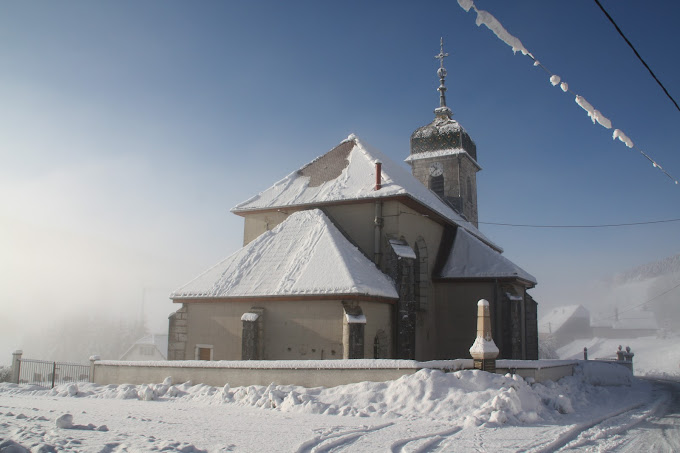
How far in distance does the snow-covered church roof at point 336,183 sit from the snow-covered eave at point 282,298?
171 inches

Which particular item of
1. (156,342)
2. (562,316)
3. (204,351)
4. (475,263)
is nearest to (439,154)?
(475,263)

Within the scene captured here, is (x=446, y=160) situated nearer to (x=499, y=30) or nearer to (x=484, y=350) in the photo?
(x=484, y=350)

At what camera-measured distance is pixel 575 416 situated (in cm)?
1152

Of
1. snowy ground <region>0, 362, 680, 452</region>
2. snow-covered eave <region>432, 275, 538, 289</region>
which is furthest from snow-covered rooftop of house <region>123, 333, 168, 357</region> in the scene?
snowy ground <region>0, 362, 680, 452</region>

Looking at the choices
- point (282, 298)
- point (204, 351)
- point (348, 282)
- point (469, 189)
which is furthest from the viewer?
point (469, 189)

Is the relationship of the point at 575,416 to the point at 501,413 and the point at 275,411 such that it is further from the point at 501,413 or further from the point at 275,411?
the point at 275,411

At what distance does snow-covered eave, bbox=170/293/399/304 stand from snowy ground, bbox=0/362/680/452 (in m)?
4.57

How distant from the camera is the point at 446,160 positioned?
33156 mm

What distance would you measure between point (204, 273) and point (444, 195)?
17.5 m

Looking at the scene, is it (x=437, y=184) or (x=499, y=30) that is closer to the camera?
(x=499, y=30)

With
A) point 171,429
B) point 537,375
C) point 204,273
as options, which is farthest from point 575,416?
point 204,273

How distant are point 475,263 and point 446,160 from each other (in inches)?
435

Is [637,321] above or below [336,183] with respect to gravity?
below

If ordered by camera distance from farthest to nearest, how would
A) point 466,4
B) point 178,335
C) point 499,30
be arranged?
point 178,335
point 499,30
point 466,4
